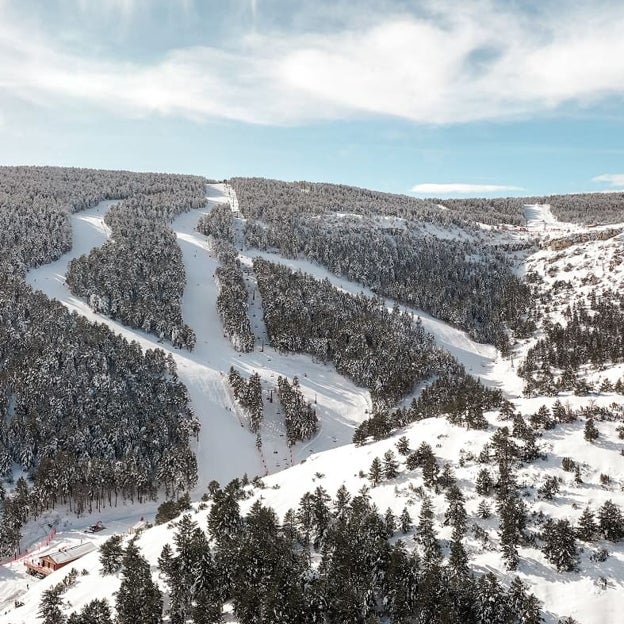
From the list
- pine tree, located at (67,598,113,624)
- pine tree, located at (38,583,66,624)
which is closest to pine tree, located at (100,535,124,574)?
pine tree, located at (38,583,66,624)

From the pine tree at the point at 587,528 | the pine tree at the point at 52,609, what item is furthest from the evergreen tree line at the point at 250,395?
the pine tree at the point at 587,528

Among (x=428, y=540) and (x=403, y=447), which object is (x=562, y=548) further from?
(x=403, y=447)

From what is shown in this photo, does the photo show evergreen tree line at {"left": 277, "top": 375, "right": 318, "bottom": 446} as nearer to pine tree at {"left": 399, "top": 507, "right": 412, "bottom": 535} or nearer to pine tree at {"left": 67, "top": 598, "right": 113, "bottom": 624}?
pine tree at {"left": 399, "top": 507, "right": 412, "bottom": 535}

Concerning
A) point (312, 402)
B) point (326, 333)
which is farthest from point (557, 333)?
point (312, 402)

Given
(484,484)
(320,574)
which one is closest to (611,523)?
(484,484)

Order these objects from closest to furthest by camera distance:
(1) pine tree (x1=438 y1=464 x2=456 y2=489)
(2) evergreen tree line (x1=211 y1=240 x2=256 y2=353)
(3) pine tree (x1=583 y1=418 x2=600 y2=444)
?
(1) pine tree (x1=438 y1=464 x2=456 y2=489) < (3) pine tree (x1=583 y1=418 x2=600 y2=444) < (2) evergreen tree line (x1=211 y1=240 x2=256 y2=353)

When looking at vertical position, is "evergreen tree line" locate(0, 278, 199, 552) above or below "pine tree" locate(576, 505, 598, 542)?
below

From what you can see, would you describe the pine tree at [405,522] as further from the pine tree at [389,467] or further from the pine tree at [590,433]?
the pine tree at [590,433]
